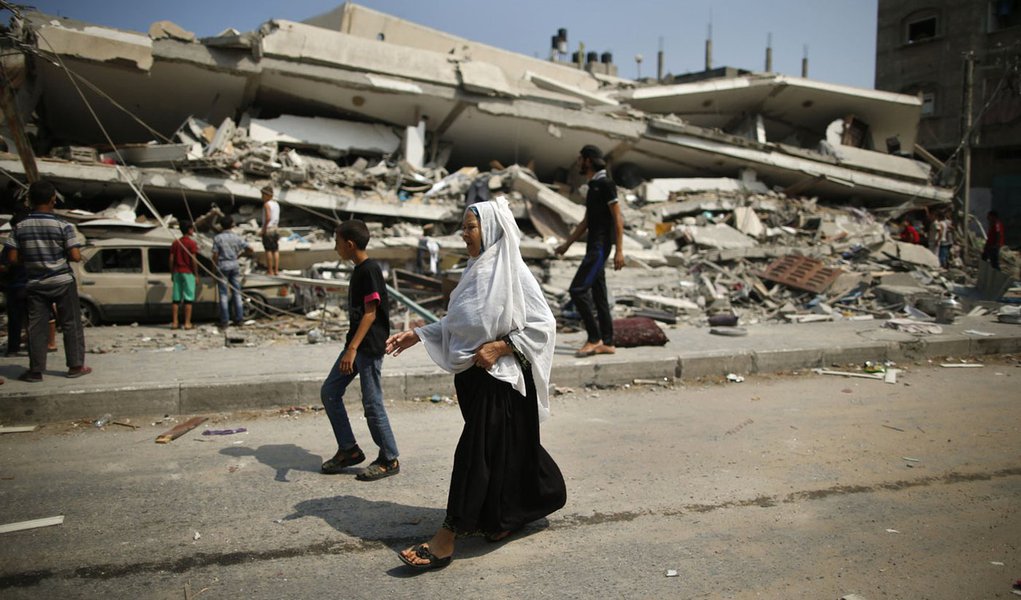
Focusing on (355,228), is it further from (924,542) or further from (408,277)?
(408,277)

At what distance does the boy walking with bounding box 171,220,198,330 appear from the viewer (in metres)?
8.94

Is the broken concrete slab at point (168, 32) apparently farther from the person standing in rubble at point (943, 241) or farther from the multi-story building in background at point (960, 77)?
the multi-story building in background at point (960, 77)

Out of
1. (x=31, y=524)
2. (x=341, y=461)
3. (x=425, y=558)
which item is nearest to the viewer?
(x=425, y=558)

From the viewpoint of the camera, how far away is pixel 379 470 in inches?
141

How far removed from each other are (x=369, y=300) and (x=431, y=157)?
538 inches

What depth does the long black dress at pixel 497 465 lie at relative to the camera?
8.78ft

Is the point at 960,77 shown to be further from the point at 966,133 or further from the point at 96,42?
the point at 96,42


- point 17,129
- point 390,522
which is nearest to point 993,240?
point 390,522

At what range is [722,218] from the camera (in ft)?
54.2

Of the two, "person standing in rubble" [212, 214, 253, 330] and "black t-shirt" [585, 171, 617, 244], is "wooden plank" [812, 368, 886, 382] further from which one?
"person standing in rubble" [212, 214, 253, 330]

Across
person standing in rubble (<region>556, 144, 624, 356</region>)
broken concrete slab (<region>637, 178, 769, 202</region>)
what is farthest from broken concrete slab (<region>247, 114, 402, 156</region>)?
person standing in rubble (<region>556, 144, 624, 356</region>)

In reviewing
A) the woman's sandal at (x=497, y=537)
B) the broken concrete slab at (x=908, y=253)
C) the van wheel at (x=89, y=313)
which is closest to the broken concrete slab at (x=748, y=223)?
the broken concrete slab at (x=908, y=253)

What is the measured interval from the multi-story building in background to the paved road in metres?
27.6

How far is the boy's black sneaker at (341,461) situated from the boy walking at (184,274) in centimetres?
641
